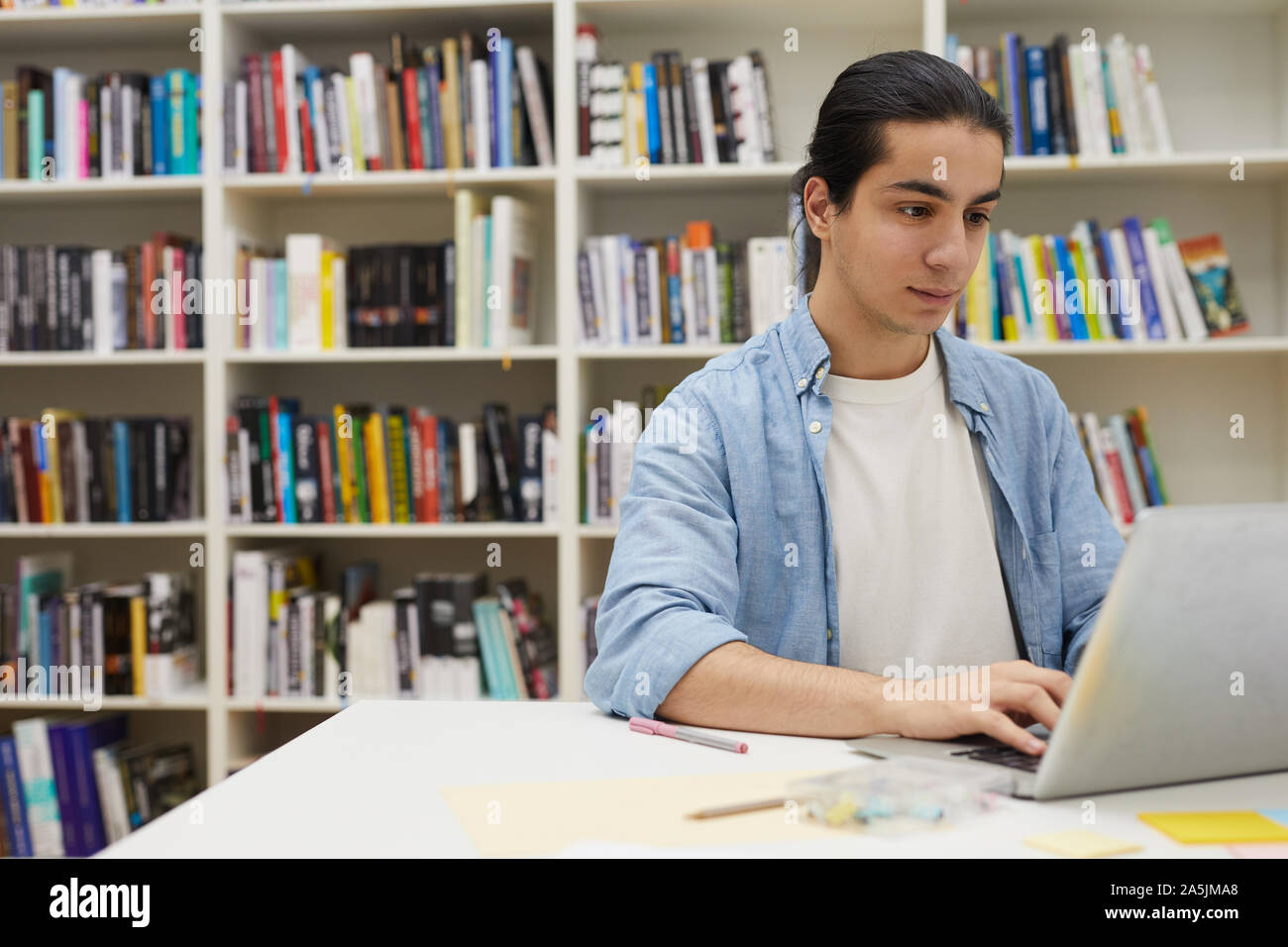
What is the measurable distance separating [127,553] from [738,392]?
82.4 inches

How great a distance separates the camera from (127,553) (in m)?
2.85

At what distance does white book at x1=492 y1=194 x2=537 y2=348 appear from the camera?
2492 millimetres

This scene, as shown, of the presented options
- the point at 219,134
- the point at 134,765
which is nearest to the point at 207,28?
the point at 219,134

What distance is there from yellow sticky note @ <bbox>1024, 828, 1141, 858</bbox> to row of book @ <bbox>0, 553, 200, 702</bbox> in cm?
231

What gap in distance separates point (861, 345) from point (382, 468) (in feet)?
4.66

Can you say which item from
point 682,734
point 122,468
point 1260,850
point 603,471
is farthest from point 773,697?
point 122,468

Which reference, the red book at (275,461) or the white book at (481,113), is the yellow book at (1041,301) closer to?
the white book at (481,113)

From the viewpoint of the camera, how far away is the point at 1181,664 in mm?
725

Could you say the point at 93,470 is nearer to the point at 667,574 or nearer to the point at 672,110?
the point at 672,110

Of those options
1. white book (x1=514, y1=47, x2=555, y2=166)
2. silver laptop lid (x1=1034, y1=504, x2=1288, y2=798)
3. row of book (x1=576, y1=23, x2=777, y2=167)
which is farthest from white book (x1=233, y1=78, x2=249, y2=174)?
silver laptop lid (x1=1034, y1=504, x2=1288, y2=798)

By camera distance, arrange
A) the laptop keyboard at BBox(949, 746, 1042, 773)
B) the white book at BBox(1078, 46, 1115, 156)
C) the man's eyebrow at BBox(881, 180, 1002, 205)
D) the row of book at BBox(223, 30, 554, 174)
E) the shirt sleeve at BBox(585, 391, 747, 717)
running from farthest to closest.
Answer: the row of book at BBox(223, 30, 554, 174), the white book at BBox(1078, 46, 1115, 156), the man's eyebrow at BBox(881, 180, 1002, 205), the shirt sleeve at BBox(585, 391, 747, 717), the laptop keyboard at BBox(949, 746, 1042, 773)

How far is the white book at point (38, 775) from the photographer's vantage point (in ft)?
8.32

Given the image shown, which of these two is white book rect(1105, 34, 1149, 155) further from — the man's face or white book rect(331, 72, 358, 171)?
white book rect(331, 72, 358, 171)

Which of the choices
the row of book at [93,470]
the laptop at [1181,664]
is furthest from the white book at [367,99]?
the laptop at [1181,664]
